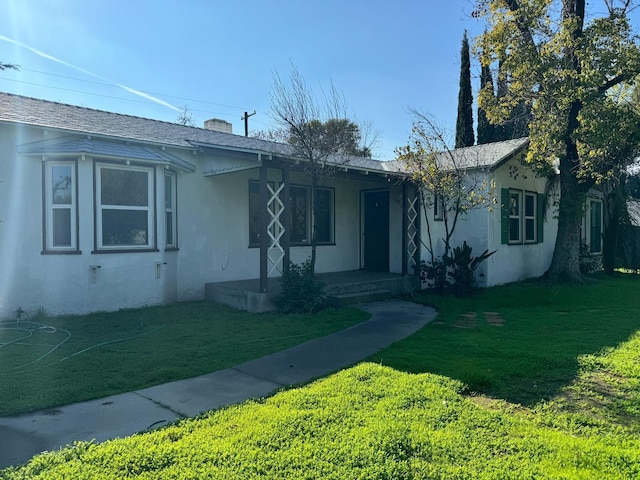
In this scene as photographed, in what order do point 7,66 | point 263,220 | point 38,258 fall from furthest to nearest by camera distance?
point 263,220 < point 38,258 < point 7,66

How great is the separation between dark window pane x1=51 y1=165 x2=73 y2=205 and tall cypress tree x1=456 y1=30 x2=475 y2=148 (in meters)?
20.5

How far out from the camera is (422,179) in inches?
399

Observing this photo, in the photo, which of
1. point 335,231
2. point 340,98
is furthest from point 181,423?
point 335,231

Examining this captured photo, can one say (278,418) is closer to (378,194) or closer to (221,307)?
(221,307)

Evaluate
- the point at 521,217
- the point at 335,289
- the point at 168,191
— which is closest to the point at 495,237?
the point at 521,217

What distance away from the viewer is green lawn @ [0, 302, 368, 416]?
462 centimetres

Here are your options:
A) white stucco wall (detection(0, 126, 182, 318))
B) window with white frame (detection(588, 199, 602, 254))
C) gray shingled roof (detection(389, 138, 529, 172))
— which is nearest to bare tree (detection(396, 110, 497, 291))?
gray shingled roof (detection(389, 138, 529, 172))

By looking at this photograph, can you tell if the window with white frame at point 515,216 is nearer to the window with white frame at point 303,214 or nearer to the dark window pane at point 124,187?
the window with white frame at point 303,214

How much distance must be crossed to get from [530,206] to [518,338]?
8.47 meters

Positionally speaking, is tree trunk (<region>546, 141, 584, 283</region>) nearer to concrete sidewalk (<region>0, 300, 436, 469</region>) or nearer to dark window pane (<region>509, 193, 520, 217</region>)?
dark window pane (<region>509, 193, 520, 217</region>)

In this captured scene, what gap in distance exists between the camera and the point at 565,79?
34.9 ft

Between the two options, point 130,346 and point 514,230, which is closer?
point 130,346

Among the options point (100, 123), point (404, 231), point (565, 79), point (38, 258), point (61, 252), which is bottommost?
point (38, 258)

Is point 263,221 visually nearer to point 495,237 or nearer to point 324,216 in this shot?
point 324,216
